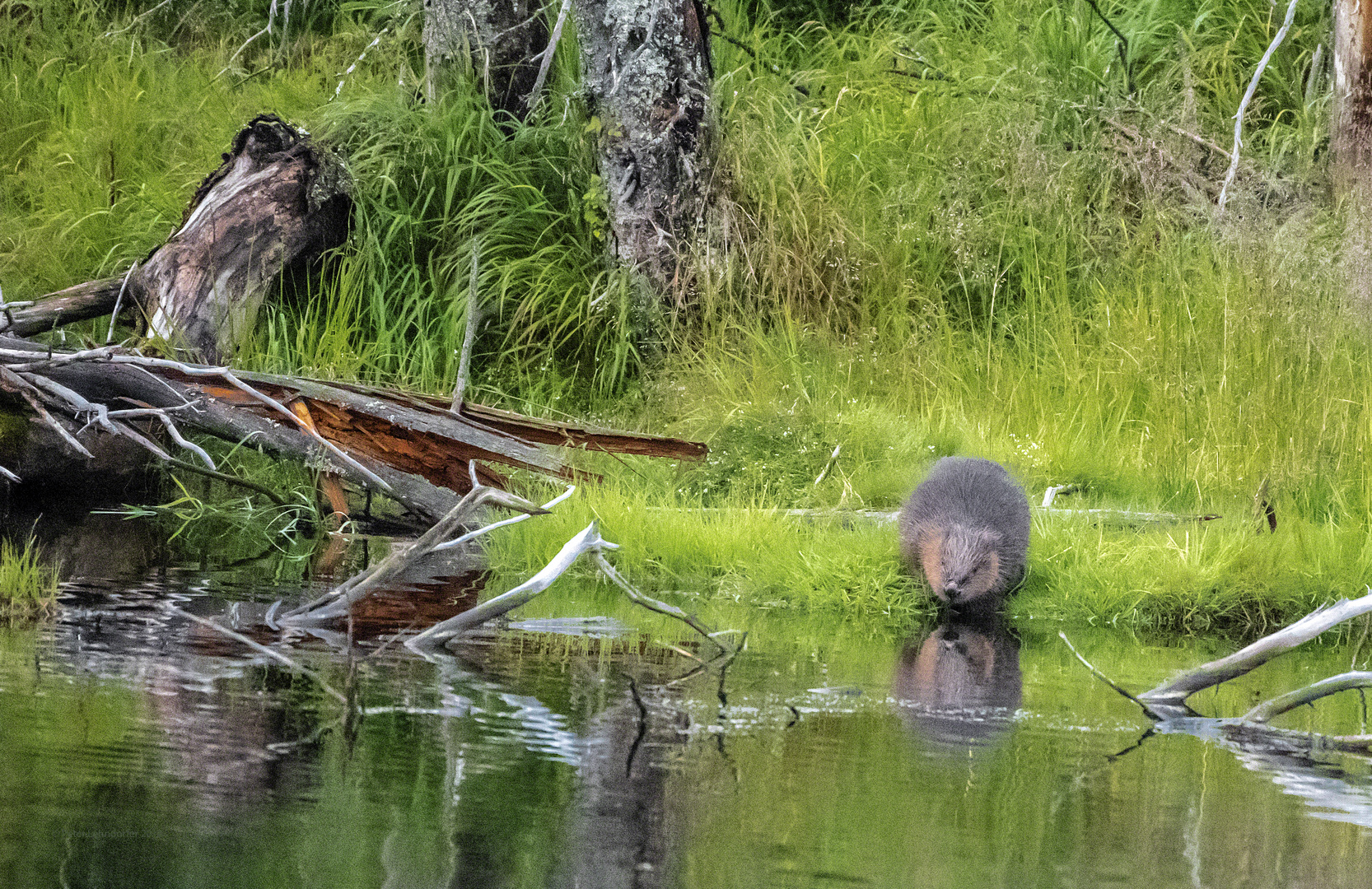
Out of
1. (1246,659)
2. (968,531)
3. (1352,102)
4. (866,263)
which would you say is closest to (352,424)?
(968,531)

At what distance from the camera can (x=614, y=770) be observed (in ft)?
8.30

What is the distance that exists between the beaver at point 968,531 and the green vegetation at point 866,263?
15cm

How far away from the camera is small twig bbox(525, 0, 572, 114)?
706 centimetres

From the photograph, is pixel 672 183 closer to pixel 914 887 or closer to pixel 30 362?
pixel 30 362

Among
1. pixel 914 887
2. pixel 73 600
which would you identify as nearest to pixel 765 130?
pixel 73 600

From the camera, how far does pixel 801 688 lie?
326 centimetres

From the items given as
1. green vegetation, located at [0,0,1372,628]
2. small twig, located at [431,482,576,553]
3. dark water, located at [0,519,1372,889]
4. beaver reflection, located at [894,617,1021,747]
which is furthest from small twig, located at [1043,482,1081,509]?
small twig, located at [431,482,576,553]

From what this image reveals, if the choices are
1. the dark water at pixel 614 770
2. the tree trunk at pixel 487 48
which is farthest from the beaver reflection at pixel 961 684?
the tree trunk at pixel 487 48

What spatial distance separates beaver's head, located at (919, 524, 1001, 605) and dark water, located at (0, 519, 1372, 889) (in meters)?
0.55

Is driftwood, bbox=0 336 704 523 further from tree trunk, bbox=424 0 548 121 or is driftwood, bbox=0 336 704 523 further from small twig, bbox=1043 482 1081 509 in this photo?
tree trunk, bbox=424 0 548 121

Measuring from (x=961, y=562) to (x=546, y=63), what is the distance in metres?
3.96

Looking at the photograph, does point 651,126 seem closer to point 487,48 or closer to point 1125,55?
point 487,48

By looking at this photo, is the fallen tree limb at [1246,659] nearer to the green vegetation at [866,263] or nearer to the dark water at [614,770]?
the dark water at [614,770]

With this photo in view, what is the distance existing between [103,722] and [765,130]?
213 inches
